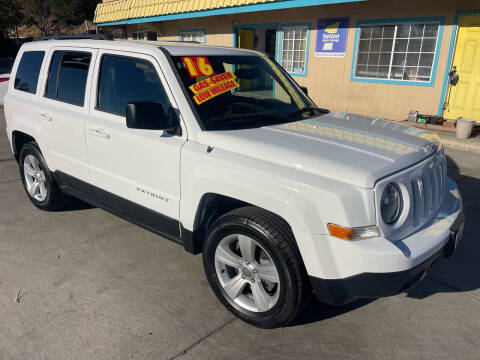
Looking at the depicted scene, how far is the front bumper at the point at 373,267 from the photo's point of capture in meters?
2.26

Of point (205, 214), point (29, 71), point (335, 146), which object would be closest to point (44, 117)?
point (29, 71)

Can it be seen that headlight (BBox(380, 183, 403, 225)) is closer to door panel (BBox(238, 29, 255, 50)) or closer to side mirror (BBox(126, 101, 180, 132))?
side mirror (BBox(126, 101, 180, 132))

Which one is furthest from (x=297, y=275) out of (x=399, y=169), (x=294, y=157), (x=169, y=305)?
(x=169, y=305)

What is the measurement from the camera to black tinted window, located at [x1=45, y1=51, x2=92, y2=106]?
150 inches

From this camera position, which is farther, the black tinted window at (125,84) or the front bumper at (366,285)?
the black tinted window at (125,84)

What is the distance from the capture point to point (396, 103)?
995 centimetres

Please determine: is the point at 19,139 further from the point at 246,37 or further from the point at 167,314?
the point at 246,37

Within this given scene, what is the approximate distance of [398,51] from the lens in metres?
9.73

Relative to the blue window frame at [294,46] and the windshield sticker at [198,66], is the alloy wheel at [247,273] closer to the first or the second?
the windshield sticker at [198,66]

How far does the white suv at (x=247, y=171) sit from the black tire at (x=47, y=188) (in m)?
0.19

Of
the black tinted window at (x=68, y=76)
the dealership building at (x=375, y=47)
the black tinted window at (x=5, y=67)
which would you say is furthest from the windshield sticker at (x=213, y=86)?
the black tinted window at (x=5, y=67)

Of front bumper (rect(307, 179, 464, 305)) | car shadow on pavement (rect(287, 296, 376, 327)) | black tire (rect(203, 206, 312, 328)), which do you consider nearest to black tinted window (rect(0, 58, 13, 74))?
black tire (rect(203, 206, 312, 328))

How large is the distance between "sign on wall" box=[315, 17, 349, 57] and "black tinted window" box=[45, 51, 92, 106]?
8.28 meters

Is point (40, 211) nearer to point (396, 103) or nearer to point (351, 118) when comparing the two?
point (351, 118)
